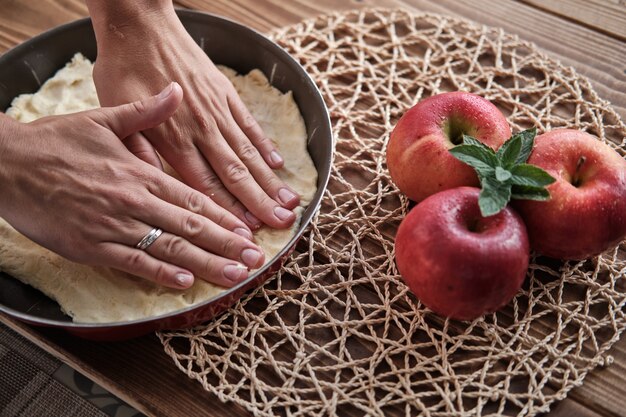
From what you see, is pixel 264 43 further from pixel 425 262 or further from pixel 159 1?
pixel 425 262

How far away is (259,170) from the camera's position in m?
0.79

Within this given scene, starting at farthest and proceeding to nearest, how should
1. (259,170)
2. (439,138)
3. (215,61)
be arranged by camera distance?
(215,61)
(259,170)
(439,138)

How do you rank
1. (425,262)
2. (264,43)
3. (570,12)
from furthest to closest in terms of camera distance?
1. (570,12)
2. (264,43)
3. (425,262)

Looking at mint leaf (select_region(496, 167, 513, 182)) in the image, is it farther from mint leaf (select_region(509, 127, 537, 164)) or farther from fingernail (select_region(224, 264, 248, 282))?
fingernail (select_region(224, 264, 248, 282))

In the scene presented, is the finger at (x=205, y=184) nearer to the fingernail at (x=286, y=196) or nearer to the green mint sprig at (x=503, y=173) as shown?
the fingernail at (x=286, y=196)

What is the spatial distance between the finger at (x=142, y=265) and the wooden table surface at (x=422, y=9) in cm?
7

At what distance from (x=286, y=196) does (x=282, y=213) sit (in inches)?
1.2

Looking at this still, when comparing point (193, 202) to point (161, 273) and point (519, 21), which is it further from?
point (519, 21)

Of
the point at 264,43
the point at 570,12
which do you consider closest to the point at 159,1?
the point at 264,43

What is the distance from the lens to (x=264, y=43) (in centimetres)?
87

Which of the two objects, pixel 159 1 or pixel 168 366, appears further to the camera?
pixel 159 1

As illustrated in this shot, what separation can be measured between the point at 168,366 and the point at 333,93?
474mm

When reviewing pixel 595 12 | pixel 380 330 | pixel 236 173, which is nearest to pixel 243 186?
pixel 236 173

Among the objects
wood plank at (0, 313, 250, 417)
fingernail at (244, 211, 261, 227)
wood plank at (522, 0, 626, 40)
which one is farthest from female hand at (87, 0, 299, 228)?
wood plank at (522, 0, 626, 40)
